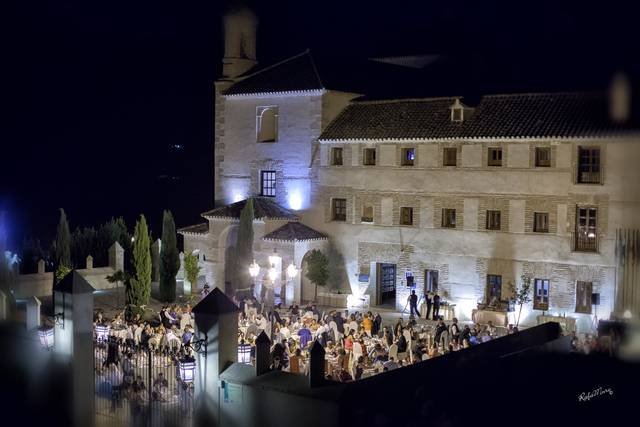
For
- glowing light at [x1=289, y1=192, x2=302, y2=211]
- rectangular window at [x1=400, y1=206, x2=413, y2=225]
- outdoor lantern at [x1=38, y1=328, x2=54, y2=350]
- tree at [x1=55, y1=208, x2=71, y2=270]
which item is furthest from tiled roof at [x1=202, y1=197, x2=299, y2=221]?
outdoor lantern at [x1=38, y1=328, x2=54, y2=350]

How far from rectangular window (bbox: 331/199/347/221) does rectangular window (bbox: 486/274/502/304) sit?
708cm

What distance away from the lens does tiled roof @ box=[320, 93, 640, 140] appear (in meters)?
31.4

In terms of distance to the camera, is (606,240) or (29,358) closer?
(29,358)

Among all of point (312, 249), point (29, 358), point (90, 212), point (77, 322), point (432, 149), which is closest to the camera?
point (77, 322)

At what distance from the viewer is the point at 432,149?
114ft

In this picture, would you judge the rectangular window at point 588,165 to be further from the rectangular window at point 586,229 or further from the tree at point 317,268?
the tree at point 317,268

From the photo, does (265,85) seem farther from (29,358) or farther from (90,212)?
(90,212)

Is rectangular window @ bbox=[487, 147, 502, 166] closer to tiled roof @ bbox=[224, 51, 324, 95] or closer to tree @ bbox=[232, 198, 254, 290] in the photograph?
tiled roof @ bbox=[224, 51, 324, 95]

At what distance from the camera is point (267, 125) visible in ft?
134

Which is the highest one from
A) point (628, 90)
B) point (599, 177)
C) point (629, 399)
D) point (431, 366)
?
point (628, 90)

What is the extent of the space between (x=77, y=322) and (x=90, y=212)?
207ft

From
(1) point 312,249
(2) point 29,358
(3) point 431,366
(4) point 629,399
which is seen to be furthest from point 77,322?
(1) point 312,249

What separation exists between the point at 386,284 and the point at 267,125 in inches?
361

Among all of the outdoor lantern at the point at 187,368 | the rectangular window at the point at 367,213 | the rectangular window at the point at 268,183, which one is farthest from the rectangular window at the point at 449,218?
the outdoor lantern at the point at 187,368
